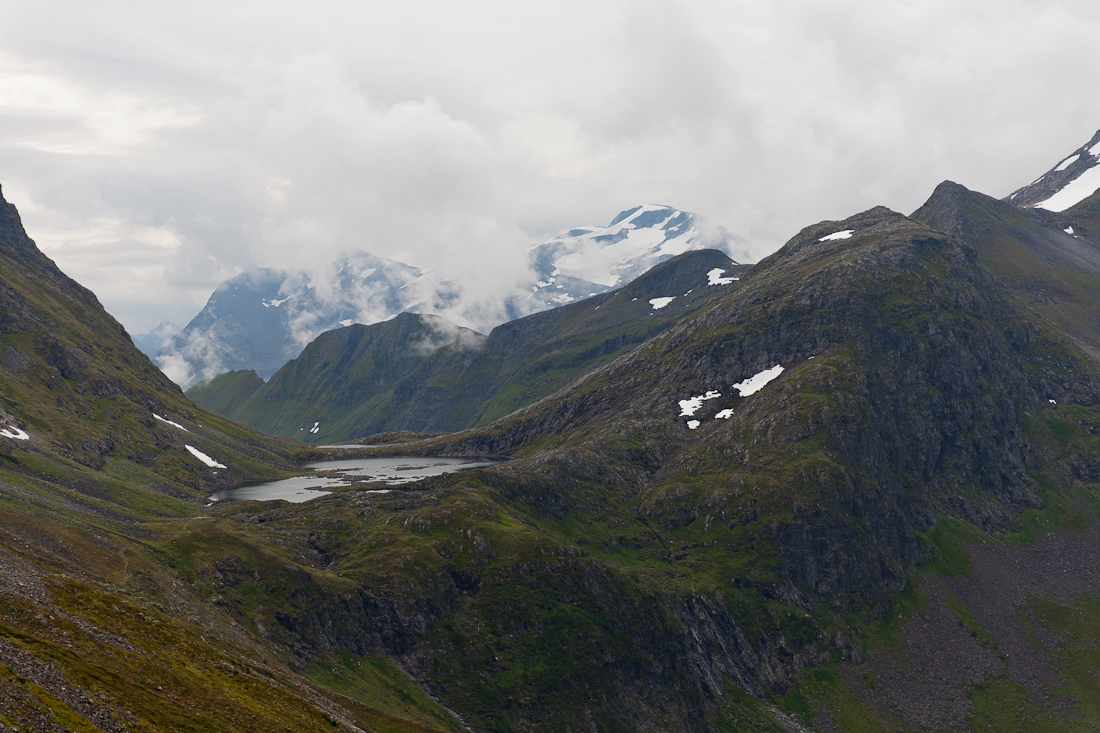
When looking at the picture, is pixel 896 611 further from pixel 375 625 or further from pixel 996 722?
pixel 375 625

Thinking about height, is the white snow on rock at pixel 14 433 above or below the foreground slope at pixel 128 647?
above

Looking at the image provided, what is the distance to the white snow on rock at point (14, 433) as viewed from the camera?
174087 millimetres

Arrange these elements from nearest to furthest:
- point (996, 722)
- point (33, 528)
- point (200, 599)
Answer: point (33, 528) → point (200, 599) → point (996, 722)

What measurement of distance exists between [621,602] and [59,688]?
414ft

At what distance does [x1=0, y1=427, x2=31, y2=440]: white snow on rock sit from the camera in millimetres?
174087

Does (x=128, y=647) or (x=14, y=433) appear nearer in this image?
(x=128, y=647)

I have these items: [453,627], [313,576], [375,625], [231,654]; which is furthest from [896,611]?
[231,654]

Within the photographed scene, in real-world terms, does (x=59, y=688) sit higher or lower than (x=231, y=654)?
higher

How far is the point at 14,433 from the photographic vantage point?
17975cm

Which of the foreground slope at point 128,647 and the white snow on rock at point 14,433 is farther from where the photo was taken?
the white snow on rock at point 14,433

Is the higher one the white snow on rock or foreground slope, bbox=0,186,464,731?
the white snow on rock

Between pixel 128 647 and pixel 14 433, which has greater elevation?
pixel 14 433

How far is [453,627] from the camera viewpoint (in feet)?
472

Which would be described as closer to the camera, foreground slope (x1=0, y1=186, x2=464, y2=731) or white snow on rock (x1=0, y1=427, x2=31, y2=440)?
foreground slope (x1=0, y1=186, x2=464, y2=731)
